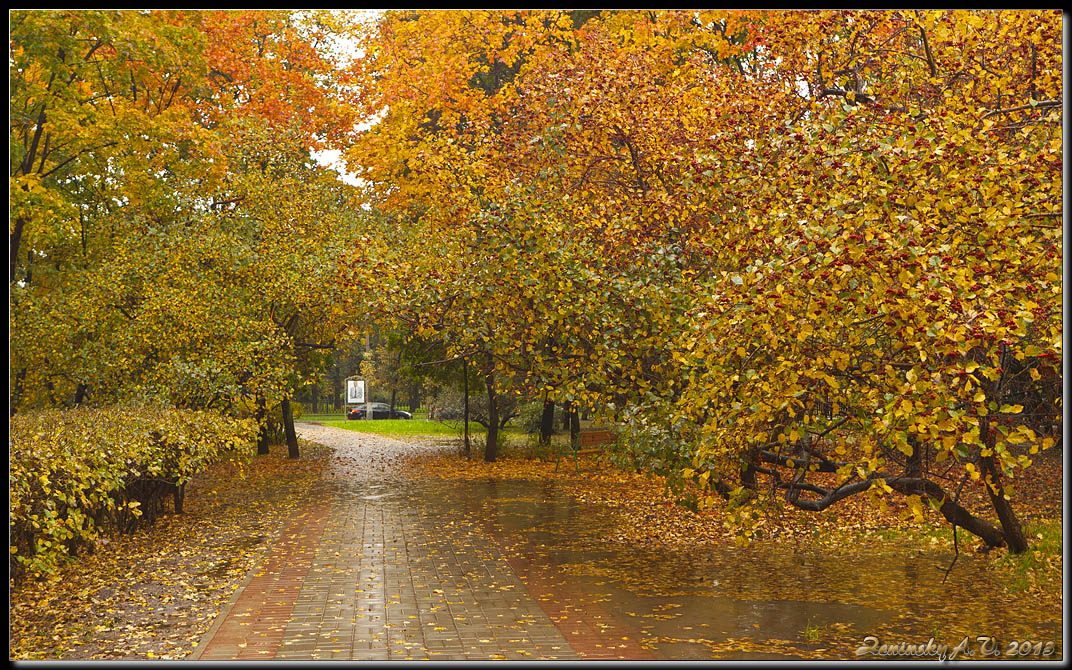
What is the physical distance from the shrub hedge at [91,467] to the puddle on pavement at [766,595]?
4111 mm

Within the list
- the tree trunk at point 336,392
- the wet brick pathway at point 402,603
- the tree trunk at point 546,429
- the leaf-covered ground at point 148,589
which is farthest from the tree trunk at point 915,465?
the tree trunk at point 336,392

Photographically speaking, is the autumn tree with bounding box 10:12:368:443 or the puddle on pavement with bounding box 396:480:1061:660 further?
the autumn tree with bounding box 10:12:368:443

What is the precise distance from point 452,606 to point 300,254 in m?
12.2

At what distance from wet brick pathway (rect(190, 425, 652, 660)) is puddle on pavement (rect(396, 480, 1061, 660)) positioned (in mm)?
260

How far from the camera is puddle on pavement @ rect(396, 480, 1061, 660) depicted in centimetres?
620

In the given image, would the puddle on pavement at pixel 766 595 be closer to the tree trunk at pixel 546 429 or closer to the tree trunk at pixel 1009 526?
the tree trunk at pixel 1009 526

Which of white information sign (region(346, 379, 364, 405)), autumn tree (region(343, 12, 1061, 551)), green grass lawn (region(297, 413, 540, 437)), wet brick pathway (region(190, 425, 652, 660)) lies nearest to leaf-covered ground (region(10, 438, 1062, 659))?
wet brick pathway (region(190, 425, 652, 660))

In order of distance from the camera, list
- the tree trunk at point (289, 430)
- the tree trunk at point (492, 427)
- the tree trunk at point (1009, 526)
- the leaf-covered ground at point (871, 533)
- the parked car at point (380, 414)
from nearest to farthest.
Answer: the leaf-covered ground at point (871, 533) < the tree trunk at point (1009, 526) < the tree trunk at point (492, 427) < the tree trunk at point (289, 430) < the parked car at point (380, 414)

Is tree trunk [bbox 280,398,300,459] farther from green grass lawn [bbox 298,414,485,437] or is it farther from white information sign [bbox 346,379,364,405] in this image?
white information sign [bbox 346,379,364,405]

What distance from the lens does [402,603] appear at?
7340 millimetres

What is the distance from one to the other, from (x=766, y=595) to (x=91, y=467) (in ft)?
21.9

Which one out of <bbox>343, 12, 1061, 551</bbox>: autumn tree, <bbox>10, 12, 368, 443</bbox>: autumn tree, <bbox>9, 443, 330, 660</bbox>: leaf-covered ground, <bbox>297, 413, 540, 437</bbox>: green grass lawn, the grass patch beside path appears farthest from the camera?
<bbox>297, 413, 540, 437</bbox>: green grass lawn

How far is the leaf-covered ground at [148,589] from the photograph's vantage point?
6180 millimetres

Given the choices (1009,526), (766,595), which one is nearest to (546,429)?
(1009,526)
